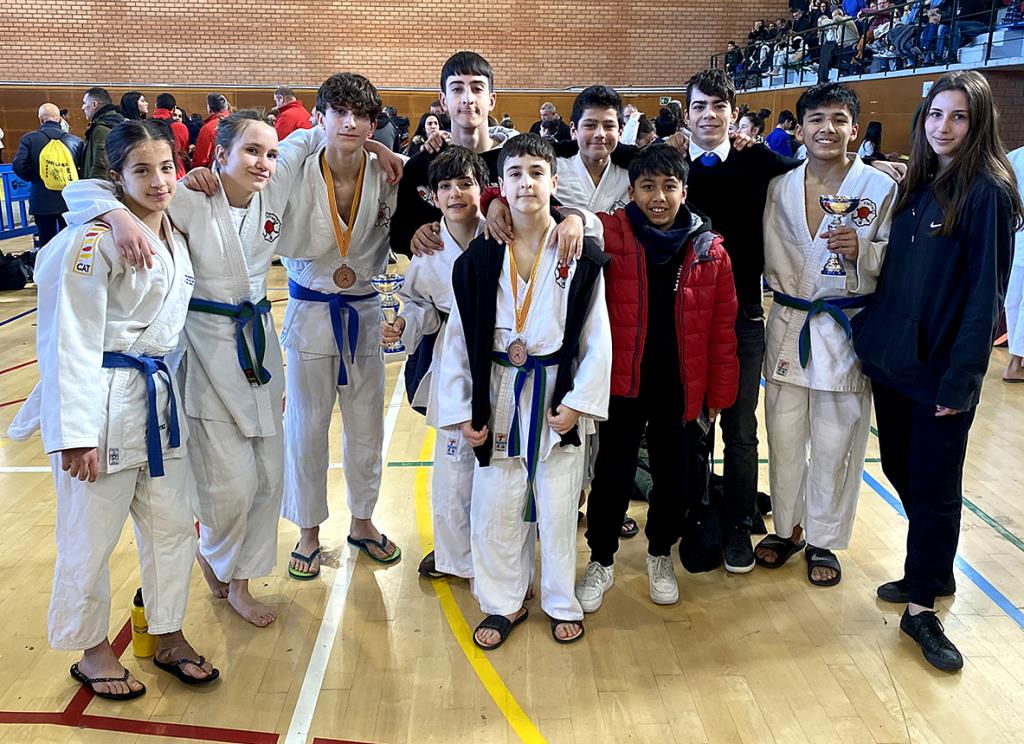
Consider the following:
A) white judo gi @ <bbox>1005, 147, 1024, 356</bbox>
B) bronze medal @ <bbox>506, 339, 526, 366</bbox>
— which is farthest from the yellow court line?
white judo gi @ <bbox>1005, 147, 1024, 356</bbox>

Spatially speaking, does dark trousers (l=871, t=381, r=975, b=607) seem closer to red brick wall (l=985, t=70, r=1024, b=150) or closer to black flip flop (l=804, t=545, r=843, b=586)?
black flip flop (l=804, t=545, r=843, b=586)

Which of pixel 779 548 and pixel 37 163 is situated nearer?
pixel 779 548

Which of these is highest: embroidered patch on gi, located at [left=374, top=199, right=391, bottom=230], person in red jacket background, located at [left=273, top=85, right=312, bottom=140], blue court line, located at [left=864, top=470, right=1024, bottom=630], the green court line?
person in red jacket background, located at [left=273, top=85, right=312, bottom=140]

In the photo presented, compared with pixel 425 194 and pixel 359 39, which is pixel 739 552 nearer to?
pixel 425 194

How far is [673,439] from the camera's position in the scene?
311cm

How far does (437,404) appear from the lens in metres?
3.05

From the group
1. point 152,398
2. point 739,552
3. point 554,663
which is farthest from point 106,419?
point 739,552

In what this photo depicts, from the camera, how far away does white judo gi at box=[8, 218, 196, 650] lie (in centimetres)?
233

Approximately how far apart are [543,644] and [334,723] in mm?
802

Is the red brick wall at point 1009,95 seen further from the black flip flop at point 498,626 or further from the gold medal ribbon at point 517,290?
the black flip flop at point 498,626

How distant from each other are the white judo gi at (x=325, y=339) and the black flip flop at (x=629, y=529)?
3.98 ft

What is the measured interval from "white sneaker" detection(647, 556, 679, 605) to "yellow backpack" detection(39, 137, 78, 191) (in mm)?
7941

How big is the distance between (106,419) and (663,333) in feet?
6.12

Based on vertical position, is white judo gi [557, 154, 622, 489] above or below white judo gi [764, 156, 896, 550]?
above
